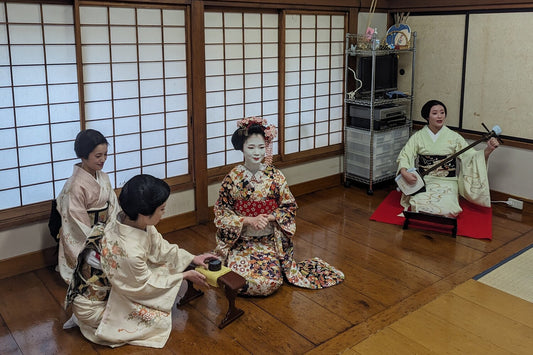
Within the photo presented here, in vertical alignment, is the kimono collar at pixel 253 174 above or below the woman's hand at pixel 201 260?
above

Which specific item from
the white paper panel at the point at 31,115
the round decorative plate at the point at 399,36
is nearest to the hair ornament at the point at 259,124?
the white paper panel at the point at 31,115

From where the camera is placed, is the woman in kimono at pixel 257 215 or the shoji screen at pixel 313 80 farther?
the shoji screen at pixel 313 80

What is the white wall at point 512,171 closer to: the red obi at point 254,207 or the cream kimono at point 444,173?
the cream kimono at point 444,173

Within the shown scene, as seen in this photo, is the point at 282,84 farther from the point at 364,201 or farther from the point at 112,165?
the point at 112,165

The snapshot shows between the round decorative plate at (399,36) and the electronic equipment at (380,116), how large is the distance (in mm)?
654

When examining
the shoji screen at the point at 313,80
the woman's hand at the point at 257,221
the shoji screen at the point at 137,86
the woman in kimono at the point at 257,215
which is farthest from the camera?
the shoji screen at the point at 313,80

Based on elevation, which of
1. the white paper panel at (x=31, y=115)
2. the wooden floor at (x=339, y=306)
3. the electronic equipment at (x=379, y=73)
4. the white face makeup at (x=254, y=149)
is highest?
the electronic equipment at (x=379, y=73)

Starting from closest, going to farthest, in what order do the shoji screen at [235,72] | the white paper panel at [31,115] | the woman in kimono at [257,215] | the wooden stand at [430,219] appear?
the woman in kimono at [257,215] → the white paper panel at [31,115] → the wooden stand at [430,219] → the shoji screen at [235,72]

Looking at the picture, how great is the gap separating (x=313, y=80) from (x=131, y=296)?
351 centimetres

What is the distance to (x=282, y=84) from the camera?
5398 mm

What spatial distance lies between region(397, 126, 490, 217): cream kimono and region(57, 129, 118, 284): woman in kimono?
2.79 m

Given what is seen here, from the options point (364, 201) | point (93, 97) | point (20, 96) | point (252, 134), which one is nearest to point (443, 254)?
point (364, 201)

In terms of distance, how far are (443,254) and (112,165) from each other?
2707 millimetres

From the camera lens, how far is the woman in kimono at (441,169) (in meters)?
4.96
